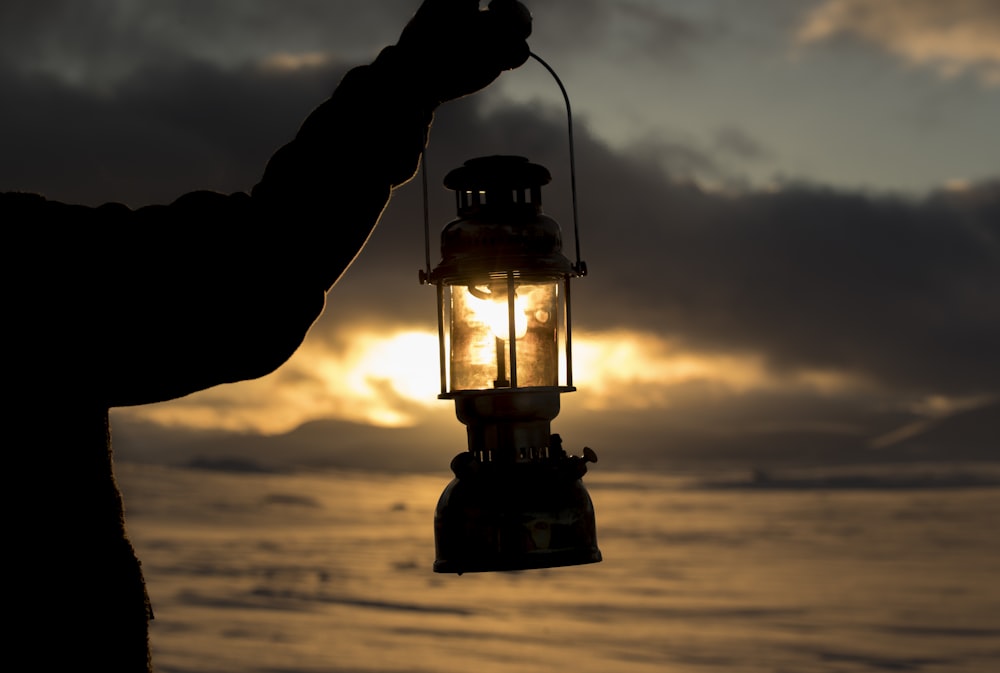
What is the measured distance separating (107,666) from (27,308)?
2.32 ft

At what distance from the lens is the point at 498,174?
3016 millimetres

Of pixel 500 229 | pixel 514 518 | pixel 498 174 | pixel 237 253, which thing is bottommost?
pixel 514 518

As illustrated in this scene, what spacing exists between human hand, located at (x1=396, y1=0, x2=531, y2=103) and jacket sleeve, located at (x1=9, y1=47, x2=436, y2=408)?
89 millimetres

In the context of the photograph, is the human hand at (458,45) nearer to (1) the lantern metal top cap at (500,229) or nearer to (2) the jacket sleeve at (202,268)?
(2) the jacket sleeve at (202,268)

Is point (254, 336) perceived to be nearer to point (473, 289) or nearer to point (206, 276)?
point (206, 276)

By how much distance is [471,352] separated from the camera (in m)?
3.14

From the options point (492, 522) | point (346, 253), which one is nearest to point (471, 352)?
point (492, 522)

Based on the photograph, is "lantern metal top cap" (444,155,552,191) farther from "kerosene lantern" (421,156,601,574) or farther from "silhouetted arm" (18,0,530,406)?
"silhouetted arm" (18,0,530,406)

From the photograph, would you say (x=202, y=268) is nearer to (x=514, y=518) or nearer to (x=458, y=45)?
(x=458, y=45)

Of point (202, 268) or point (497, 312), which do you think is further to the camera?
point (497, 312)

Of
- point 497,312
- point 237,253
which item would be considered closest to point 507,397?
point 497,312

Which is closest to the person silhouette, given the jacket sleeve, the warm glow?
the jacket sleeve

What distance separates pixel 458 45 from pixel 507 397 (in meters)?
0.92

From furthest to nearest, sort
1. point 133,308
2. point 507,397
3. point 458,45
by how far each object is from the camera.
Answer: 1. point 507,397
2. point 458,45
3. point 133,308
